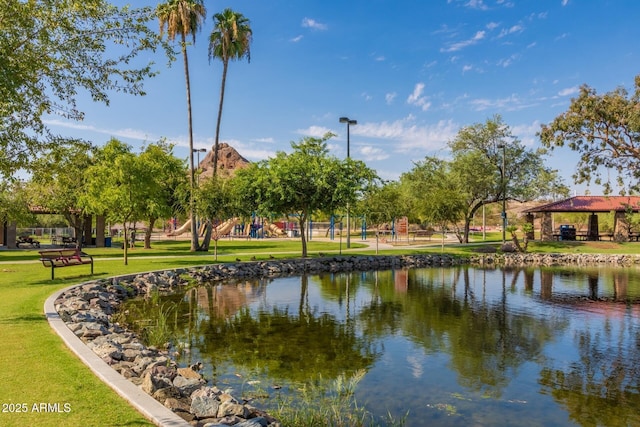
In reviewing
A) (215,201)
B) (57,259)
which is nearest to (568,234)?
(215,201)

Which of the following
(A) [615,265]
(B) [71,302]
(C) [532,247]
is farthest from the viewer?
(C) [532,247]

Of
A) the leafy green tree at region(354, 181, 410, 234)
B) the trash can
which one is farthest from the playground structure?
the trash can

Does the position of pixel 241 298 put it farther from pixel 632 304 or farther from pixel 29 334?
pixel 632 304

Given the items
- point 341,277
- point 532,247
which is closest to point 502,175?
point 532,247

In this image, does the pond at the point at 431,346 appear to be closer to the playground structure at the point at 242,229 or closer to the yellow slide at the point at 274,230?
the playground structure at the point at 242,229

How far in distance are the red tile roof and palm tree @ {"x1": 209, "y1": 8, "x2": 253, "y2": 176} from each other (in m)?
30.4

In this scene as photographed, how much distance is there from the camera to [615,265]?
3100cm

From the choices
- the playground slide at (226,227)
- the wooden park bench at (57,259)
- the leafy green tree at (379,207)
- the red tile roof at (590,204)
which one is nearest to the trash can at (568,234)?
the red tile roof at (590,204)

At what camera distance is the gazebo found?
43688 mm

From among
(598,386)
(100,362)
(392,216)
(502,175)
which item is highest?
(502,175)

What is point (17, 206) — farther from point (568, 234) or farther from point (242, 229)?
point (568, 234)

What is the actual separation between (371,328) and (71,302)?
7940 millimetres

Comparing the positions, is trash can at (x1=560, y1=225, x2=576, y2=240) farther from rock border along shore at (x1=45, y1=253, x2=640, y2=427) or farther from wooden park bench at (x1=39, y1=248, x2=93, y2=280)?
wooden park bench at (x1=39, y1=248, x2=93, y2=280)

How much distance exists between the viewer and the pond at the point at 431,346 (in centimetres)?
751
